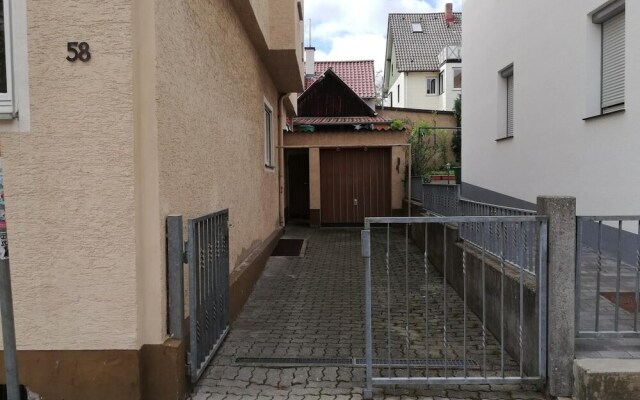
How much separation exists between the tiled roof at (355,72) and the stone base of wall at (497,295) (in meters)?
19.4

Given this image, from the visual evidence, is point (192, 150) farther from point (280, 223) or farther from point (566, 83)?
point (280, 223)

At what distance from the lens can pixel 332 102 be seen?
2106 centimetres

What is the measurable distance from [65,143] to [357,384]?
107 inches

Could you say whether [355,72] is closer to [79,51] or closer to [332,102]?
[332,102]

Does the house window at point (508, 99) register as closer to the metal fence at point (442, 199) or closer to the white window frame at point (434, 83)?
the metal fence at point (442, 199)

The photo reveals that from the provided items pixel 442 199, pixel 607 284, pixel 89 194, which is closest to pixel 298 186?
pixel 442 199

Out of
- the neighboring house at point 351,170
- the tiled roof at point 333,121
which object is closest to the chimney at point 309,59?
the tiled roof at point 333,121

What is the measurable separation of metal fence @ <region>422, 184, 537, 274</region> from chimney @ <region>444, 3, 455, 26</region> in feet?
105

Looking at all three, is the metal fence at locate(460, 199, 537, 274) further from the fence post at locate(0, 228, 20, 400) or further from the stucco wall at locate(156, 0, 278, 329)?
the fence post at locate(0, 228, 20, 400)

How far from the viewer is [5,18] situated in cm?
350

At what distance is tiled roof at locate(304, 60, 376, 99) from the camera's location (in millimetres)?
26250

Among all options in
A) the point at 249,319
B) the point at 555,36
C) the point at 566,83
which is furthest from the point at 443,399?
the point at 555,36

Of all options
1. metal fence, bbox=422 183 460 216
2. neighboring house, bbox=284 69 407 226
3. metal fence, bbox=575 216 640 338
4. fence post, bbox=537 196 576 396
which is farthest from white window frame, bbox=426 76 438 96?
fence post, bbox=537 196 576 396

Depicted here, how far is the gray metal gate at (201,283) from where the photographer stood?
149 inches
